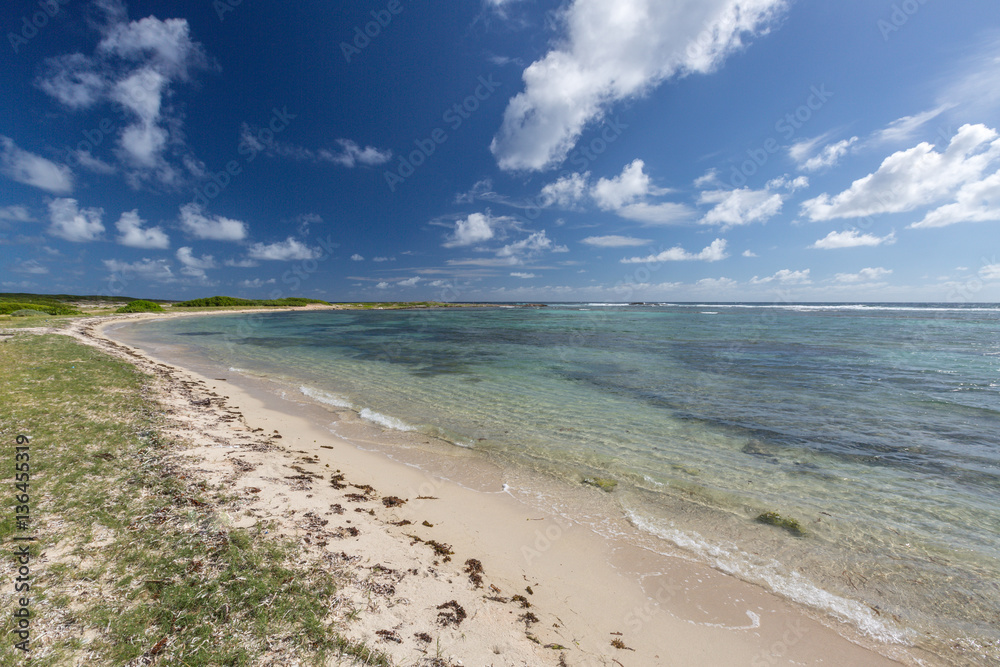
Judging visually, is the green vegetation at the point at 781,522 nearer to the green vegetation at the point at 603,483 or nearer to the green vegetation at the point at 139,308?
the green vegetation at the point at 603,483

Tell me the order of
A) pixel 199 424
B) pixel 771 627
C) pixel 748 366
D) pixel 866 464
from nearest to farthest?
1. pixel 771 627
2. pixel 866 464
3. pixel 199 424
4. pixel 748 366

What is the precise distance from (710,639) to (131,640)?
19.0 ft

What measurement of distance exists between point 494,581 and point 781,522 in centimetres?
543

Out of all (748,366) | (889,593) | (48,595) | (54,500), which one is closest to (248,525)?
(48,595)

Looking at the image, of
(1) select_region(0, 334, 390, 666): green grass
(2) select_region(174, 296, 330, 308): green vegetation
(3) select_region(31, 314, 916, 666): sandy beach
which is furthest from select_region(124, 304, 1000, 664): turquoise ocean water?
(2) select_region(174, 296, 330, 308): green vegetation

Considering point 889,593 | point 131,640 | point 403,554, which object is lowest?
point 889,593

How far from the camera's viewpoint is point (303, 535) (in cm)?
502

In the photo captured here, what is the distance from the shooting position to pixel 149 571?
376 centimetres

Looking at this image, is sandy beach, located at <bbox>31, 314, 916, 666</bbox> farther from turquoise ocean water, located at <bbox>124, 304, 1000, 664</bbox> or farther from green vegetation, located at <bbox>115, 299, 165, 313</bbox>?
green vegetation, located at <bbox>115, 299, 165, 313</bbox>

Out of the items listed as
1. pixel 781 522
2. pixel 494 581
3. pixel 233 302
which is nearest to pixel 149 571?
pixel 494 581

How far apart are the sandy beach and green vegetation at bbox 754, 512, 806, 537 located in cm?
192

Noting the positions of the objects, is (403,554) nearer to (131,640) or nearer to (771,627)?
(131,640)

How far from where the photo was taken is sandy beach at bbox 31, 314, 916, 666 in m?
3.86

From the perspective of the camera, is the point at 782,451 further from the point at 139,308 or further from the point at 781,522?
the point at 139,308
